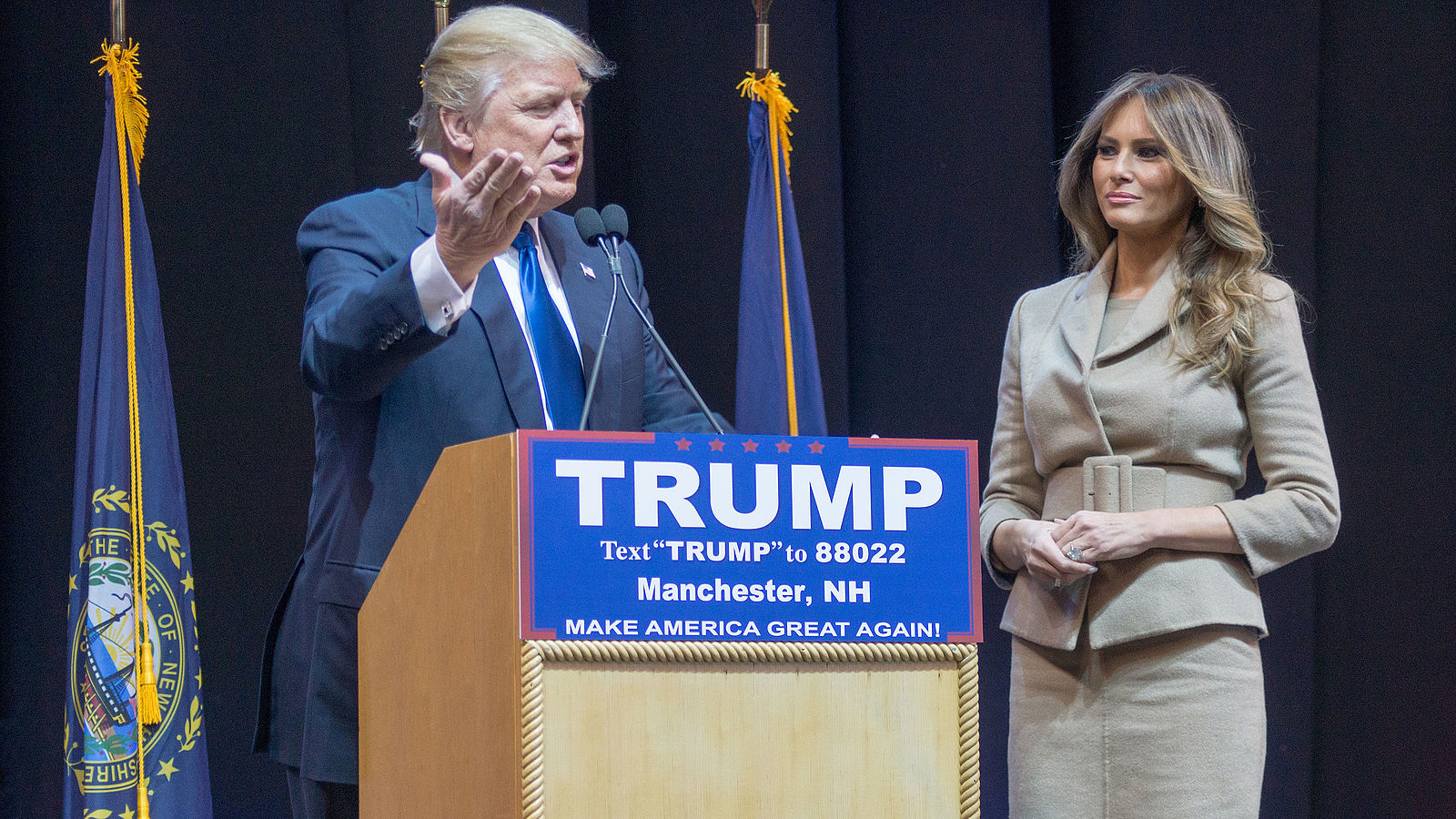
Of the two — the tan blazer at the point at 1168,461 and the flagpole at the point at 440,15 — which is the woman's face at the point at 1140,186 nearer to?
the tan blazer at the point at 1168,461

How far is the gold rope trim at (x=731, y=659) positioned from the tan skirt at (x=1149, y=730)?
2.35 ft

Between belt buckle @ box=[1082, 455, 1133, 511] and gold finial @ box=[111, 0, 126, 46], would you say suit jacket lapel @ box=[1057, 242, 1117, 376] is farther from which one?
gold finial @ box=[111, 0, 126, 46]

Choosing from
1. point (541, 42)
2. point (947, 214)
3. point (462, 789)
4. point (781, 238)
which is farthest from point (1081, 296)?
point (462, 789)

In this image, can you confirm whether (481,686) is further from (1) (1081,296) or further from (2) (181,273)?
(2) (181,273)

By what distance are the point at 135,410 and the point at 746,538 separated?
1.31m

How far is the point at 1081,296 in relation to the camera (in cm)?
241

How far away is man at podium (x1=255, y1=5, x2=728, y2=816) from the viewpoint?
5.44 ft

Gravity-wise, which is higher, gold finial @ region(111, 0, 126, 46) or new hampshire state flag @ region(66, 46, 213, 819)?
gold finial @ region(111, 0, 126, 46)

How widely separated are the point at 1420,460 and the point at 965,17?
5.11 feet

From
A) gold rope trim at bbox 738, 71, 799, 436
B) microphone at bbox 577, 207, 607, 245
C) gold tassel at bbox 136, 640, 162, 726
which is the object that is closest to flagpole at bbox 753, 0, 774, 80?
gold rope trim at bbox 738, 71, 799, 436

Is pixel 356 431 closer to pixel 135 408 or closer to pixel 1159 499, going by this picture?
pixel 135 408

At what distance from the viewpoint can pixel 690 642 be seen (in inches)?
54.6

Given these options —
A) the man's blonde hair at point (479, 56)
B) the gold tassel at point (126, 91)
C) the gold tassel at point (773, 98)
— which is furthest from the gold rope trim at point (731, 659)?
the gold tassel at point (773, 98)

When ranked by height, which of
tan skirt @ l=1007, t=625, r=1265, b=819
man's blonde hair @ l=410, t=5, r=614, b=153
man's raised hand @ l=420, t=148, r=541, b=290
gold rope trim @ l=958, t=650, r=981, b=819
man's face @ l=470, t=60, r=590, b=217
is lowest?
tan skirt @ l=1007, t=625, r=1265, b=819
